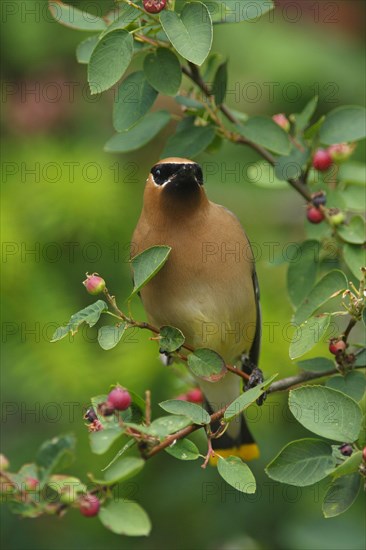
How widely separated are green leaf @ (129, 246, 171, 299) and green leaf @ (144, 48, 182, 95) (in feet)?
1.83

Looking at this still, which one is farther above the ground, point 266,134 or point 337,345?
point 266,134

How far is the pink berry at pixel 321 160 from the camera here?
3.26 metres

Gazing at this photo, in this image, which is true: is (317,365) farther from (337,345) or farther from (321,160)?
(321,160)

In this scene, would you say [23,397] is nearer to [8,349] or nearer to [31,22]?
[8,349]

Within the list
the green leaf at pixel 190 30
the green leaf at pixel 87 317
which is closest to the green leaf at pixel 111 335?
the green leaf at pixel 87 317

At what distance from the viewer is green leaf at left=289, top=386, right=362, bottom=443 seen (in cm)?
240

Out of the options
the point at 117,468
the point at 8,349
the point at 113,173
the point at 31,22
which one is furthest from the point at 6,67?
the point at 117,468

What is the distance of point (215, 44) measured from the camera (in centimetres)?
486

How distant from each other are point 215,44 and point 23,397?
210cm

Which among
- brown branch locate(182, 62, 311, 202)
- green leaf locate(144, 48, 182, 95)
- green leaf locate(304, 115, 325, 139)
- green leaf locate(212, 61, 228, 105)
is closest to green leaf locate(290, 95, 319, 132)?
green leaf locate(304, 115, 325, 139)

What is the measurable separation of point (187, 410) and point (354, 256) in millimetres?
961

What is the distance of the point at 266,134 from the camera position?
321 centimetres

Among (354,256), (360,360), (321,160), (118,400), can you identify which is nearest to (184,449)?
(118,400)

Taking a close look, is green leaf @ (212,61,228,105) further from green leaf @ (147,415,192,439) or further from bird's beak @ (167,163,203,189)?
green leaf @ (147,415,192,439)
